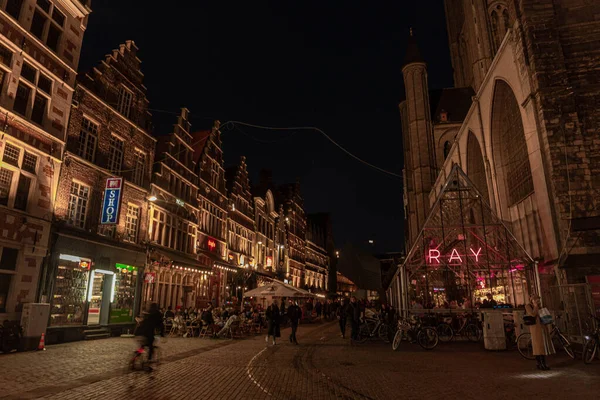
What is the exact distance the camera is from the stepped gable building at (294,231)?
4724 centimetres

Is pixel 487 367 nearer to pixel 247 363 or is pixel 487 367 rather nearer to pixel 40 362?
pixel 247 363

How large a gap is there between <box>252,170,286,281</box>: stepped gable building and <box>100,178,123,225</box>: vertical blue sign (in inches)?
827

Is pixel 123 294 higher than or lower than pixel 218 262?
lower

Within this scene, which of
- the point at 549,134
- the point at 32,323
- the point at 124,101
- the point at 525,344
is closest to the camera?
the point at 525,344

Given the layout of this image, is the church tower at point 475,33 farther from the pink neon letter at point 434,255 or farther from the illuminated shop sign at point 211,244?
the illuminated shop sign at point 211,244

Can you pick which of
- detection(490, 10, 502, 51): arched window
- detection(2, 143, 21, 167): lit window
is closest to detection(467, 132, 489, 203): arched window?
detection(490, 10, 502, 51): arched window

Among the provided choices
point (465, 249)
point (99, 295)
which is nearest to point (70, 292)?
point (99, 295)

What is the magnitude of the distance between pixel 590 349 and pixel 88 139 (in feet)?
60.6

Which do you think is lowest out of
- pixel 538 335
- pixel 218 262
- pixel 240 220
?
pixel 538 335

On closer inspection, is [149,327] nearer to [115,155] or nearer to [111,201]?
[111,201]

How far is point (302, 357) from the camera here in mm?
10945

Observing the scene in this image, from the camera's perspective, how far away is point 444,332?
47.4ft

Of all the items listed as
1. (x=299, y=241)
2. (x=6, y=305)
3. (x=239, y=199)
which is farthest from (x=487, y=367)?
(x=299, y=241)

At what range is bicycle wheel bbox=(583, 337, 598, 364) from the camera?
9195 mm
